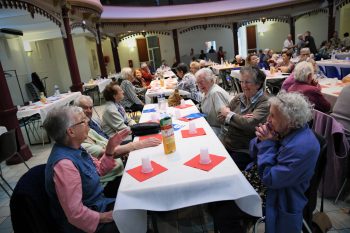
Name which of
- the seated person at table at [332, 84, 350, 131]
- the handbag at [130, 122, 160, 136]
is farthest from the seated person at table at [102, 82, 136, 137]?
the seated person at table at [332, 84, 350, 131]

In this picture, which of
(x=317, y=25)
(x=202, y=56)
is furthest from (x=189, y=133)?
(x=317, y=25)

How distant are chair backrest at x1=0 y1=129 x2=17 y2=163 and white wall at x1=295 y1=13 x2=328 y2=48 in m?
16.9

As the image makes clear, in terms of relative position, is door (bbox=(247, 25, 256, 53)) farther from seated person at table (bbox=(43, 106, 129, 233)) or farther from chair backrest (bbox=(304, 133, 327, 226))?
seated person at table (bbox=(43, 106, 129, 233))

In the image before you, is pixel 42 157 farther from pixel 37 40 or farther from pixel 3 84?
pixel 37 40

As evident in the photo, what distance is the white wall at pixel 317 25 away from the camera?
15.0 m

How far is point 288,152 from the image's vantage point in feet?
4.46

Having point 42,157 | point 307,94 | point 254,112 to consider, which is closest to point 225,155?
point 254,112

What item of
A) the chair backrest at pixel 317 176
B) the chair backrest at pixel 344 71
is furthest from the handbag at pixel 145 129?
the chair backrest at pixel 344 71

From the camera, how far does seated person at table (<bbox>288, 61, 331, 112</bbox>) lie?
255cm

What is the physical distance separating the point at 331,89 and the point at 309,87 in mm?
1148

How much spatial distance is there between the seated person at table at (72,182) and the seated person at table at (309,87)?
2136mm

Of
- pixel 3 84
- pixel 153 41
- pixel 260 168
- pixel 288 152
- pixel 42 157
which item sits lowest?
pixel 42 157

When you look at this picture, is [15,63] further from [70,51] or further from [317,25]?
[317,25]

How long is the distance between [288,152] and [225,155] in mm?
431
